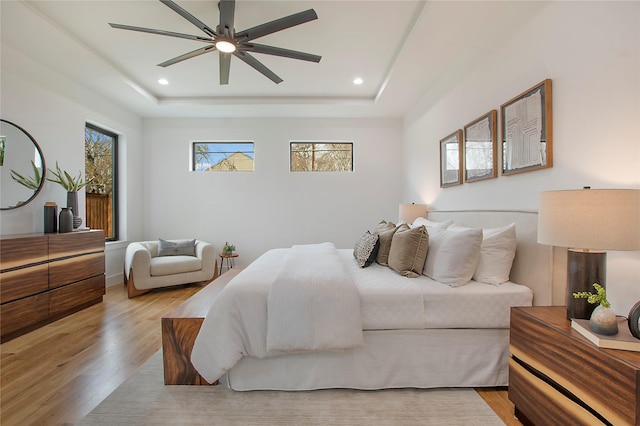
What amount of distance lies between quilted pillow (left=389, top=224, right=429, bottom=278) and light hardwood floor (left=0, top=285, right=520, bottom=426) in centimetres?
84

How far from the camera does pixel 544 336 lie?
1.36m

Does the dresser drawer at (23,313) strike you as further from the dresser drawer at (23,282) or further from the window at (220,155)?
the window at (220,155)

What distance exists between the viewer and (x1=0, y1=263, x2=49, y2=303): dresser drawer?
2424 mm

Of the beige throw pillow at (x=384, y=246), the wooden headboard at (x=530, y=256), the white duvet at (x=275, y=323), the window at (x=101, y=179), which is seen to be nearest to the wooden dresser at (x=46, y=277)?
the window at (x=101, y=179)

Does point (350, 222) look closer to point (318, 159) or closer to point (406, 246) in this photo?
point (318, 159)

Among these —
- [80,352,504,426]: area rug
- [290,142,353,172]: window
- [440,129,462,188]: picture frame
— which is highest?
[290,142,353,172]: window

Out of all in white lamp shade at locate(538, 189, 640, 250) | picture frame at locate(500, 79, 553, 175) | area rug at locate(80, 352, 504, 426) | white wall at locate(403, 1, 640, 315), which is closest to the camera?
white lamp shade at locate(538, 189, 640, 250)

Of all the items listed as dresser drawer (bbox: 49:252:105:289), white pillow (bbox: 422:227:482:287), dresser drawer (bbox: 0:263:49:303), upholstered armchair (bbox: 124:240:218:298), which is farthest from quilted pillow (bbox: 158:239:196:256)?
white pillow (bbox: 422:227:482:287)

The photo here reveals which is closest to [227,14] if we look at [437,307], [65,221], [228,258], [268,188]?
[437,307]

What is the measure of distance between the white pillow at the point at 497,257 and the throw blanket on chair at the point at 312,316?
919mm

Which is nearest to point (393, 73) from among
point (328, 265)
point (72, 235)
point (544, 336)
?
point (328, 265)

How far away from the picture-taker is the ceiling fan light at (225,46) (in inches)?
89.2

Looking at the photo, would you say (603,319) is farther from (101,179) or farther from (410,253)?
(101,179)

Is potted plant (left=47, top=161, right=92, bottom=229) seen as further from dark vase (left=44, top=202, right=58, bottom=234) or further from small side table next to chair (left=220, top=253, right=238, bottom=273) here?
small side table next to chair (left=220, top=253, right=238, bottom=273)
